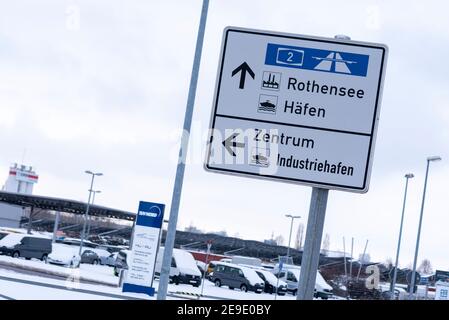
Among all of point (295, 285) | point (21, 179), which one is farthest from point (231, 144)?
point (21, 179)

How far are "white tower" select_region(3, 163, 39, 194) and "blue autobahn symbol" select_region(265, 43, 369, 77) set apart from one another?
133 metres

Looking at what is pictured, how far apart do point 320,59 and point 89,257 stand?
151 feet

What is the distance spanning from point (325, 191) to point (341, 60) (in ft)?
2.04

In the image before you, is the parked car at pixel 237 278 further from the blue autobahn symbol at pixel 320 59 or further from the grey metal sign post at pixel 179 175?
the blue autobahn symbol at pixel 320 59

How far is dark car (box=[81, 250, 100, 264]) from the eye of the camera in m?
47.0

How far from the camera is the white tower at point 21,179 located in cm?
13100

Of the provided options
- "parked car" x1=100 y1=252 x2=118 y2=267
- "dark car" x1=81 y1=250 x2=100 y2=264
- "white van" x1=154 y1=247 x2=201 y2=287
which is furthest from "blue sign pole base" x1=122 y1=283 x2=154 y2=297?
"dark car" x1=81 y1=250 x2=100 y2=264

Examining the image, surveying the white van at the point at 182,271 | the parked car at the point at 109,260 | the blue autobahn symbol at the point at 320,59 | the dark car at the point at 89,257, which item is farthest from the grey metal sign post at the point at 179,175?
the dark car at the point at 89,257

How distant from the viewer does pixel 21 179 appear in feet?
430
